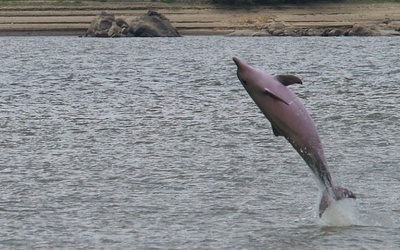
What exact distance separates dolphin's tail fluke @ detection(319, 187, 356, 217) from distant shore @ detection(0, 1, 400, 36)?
83.5 meters

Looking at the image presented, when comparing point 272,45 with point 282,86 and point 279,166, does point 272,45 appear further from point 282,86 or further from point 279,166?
point 282,86

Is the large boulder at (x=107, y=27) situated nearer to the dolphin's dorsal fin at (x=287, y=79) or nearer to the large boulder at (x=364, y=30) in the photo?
the large boulder at (x=364, y=30)

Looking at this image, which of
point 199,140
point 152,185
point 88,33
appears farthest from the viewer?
point 88,33

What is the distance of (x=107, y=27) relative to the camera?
10031 cm

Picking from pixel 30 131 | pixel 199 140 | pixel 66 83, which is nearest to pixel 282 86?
pixel 199 140

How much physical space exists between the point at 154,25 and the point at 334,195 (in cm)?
8367

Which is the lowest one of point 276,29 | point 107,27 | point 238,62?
point 238,62

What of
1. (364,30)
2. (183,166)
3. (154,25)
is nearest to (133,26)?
(154,25)

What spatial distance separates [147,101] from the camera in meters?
37.7

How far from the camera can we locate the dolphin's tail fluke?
15.6 m

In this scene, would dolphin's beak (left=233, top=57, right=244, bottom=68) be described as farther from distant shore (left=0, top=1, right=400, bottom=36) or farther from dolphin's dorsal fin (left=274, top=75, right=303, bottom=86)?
distant shore (left=0, top=1, right=400, bottom=36)

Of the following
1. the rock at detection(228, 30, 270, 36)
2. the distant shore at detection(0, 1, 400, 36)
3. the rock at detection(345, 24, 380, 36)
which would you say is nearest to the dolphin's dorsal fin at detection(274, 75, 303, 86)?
the rock at detection(345, 24, 380, 36)

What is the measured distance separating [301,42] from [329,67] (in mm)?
31082

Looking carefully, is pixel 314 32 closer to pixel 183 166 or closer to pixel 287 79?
pixel 183 166
